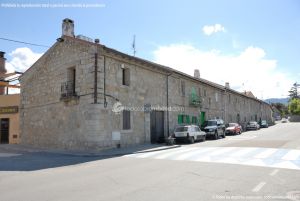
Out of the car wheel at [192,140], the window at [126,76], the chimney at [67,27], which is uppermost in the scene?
the chimney at [67,27]

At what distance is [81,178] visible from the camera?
8141 mm

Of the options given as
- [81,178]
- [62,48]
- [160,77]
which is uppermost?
[62,48]

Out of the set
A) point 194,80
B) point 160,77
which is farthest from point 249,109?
point 160,77

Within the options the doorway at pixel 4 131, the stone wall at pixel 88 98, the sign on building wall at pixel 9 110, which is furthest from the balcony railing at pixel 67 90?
the doorway at pixel 4 131

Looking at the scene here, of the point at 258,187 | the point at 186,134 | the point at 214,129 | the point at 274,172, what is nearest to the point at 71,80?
the point at 186,134

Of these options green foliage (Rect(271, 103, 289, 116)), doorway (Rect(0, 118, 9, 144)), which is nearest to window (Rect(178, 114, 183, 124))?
doorway (Rect(0, 118, 9, 144))

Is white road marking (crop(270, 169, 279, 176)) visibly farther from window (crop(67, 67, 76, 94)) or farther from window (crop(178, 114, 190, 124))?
window (crop(178, 114, 190, 124))

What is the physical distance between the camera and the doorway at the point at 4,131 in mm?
25234

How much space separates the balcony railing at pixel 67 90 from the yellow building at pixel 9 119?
27.2 feet

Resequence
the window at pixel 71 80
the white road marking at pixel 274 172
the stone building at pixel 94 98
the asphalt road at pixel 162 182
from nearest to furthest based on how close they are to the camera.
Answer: the asphalt road at pixel 162 182, the white road marking at pixel 274 172, the stone building at pixel 94 98, the window at pixel 71 80

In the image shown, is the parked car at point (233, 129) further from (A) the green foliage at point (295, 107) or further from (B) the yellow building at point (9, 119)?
(A) the green foliage at point (295, 107)

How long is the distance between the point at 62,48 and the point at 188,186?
15426 mm

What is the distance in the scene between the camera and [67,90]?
18531mm

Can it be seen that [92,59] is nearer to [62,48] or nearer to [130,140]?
[62,48]
